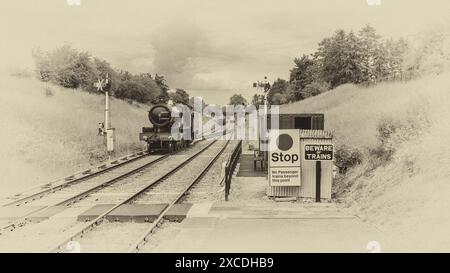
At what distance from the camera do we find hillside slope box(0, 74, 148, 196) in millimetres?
20000

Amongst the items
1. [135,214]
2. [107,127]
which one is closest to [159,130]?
[107,127]

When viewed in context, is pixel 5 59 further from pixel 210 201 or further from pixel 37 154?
pixel 210 201

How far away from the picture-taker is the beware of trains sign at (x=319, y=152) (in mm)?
13438

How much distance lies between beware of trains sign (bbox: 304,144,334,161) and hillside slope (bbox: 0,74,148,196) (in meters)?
10.1

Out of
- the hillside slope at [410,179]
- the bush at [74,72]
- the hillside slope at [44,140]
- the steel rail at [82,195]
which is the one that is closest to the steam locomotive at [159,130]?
the hillside slope at [44,140]

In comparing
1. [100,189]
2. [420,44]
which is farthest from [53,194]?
[420,44]

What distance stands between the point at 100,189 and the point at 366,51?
52765 millimetres

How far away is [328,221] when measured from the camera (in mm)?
11086

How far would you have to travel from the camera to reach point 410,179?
12.1 metres

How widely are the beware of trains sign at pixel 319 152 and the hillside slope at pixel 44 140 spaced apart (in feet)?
33.1

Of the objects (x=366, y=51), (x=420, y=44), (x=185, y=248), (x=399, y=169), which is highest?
(x=366, y=51)

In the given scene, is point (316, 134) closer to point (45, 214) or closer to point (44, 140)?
point (45, 214)

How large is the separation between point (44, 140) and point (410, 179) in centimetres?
2007
